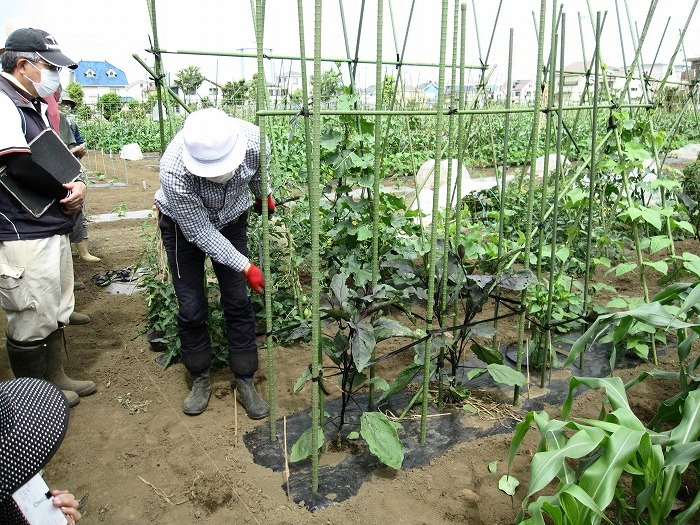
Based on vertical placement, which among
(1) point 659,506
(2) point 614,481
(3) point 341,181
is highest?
(3) point 341,181

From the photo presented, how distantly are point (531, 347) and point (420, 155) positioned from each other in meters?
7.85

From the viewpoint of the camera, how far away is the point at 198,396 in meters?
2.91

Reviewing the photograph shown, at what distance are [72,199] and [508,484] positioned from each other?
2425 mm

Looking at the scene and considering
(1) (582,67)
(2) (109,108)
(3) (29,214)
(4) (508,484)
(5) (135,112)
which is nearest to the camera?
(4) (508,484)

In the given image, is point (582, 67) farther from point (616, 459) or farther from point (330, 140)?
point (616, 459)

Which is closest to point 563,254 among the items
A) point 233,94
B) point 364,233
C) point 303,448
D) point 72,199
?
point 364,233

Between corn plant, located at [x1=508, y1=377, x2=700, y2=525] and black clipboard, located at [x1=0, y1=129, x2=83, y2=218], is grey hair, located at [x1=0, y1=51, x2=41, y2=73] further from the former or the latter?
corn plant, located at [x1=508, y1=377, x2=700, y2=525]

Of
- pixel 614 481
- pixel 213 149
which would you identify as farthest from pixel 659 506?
pixel 213 149

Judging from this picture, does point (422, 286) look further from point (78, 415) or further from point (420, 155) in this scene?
point (420, 155)

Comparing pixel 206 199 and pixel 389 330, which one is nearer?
pixel 389 330

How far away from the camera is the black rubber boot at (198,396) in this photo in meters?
2.86

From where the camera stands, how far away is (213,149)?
232 centimetres

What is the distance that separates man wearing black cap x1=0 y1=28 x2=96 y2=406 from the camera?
261 cm

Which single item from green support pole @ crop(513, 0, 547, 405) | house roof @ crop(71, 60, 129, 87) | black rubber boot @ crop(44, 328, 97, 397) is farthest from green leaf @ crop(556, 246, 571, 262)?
house roof @ crop(71, 60, 129, 87)
